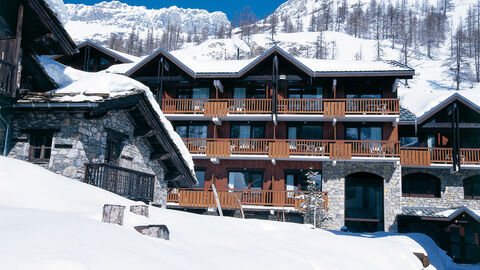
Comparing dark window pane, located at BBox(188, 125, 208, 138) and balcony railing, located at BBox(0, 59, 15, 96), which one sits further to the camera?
dark window pane, located at BBox(188, 125, 208, 138)

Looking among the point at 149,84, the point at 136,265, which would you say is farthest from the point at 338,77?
the point at 136,265

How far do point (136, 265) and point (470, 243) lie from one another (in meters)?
23.1

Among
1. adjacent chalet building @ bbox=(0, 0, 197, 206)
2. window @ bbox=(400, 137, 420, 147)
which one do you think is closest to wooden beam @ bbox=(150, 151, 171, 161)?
adjacent chalet building @ bbox=(0, 0, 197, 206)

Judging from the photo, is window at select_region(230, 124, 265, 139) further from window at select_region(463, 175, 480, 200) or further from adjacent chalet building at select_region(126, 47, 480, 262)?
window at select_region(463, 175, 480, 200)

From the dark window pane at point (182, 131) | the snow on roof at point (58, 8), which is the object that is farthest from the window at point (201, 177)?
the snow on roof at point (58, 8)

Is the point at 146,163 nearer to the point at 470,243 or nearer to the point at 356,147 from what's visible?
the point at 356,147

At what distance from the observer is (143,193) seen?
42.4 ft

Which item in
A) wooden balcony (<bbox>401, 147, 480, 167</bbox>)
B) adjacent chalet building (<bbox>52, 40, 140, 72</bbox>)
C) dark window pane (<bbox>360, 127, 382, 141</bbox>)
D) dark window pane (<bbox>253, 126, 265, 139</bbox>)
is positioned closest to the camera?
wooden balcony (<bbox>401, 147, 480, 167</bbox>)

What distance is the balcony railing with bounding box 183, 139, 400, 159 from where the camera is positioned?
884 inches

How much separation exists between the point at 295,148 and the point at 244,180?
3277 mm

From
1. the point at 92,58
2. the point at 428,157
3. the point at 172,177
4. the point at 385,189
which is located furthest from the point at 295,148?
the point at 92,58

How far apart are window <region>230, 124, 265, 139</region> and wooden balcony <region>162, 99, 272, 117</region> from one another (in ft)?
3.74

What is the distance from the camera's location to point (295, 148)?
23578 millimetres

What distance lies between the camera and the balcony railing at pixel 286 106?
22.8 meters
